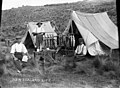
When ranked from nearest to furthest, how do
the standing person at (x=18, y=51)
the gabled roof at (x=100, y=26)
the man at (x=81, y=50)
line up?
the gabled roof at (x=100, y=26)
the man at (x=81, y=50)
the standing person at (x=18, y=51)

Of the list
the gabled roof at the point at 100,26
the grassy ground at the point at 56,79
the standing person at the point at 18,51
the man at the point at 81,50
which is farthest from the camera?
the standing person at the point at 18,51

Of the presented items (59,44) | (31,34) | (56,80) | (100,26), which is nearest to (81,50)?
(59,44)

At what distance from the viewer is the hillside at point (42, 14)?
311 centimetres

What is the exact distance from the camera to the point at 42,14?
320 cm

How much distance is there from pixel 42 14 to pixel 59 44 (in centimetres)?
55

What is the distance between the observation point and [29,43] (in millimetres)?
3209

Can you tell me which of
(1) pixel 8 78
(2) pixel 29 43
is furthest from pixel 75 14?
(1) pixel 8 78

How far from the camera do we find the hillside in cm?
311

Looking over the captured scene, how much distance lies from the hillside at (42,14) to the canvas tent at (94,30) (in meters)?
0.09

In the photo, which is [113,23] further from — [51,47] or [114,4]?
[51,47]

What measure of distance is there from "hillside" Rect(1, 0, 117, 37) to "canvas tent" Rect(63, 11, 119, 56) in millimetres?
93

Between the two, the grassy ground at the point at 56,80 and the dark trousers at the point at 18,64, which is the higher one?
the dark trousers at the point at 18,64

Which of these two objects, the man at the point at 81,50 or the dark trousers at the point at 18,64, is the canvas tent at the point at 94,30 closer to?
the man at the point at 81,50

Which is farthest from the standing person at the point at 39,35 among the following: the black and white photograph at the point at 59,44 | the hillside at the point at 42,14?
the hillside at the point at 42,14
